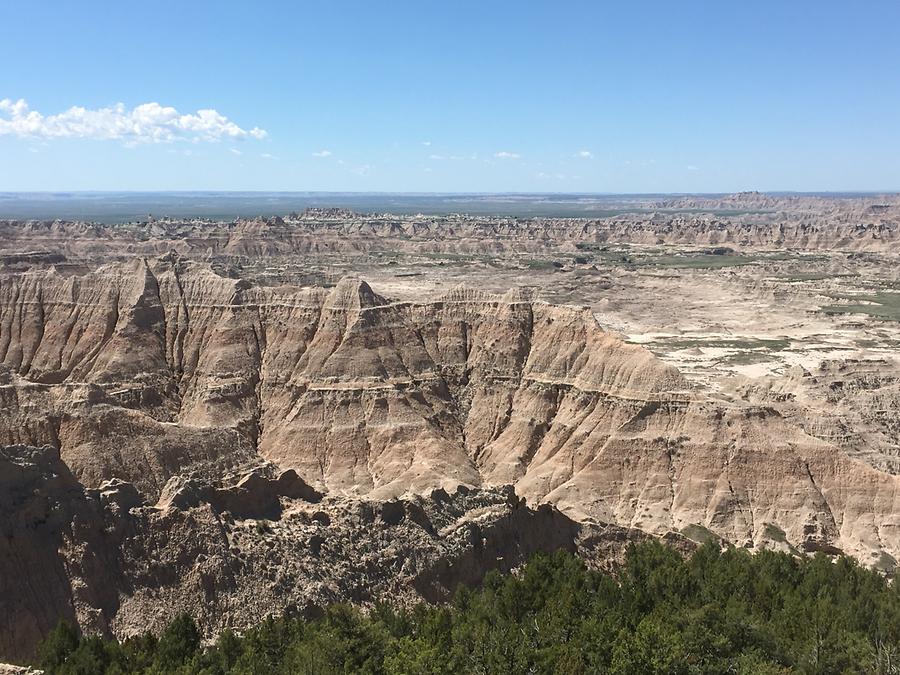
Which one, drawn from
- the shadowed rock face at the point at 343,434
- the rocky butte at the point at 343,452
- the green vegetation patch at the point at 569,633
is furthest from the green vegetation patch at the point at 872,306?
the green vegetation patch at the point at 569,633

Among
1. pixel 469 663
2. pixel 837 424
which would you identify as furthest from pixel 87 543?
pixel 837 424

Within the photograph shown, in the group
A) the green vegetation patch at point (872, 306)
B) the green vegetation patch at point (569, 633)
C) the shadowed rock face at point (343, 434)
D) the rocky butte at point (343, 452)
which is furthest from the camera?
the green vegetation patch at point (872, 306)

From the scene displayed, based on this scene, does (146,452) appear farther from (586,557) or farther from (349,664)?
(586,557)

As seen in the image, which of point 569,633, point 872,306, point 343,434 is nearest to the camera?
point 569,633

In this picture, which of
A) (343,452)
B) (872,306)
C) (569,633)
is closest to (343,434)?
(343,452)

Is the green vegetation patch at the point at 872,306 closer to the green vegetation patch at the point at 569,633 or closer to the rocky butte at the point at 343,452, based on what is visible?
the rocky butte at the point at 343,452

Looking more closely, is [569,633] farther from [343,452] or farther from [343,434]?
[343,434]
